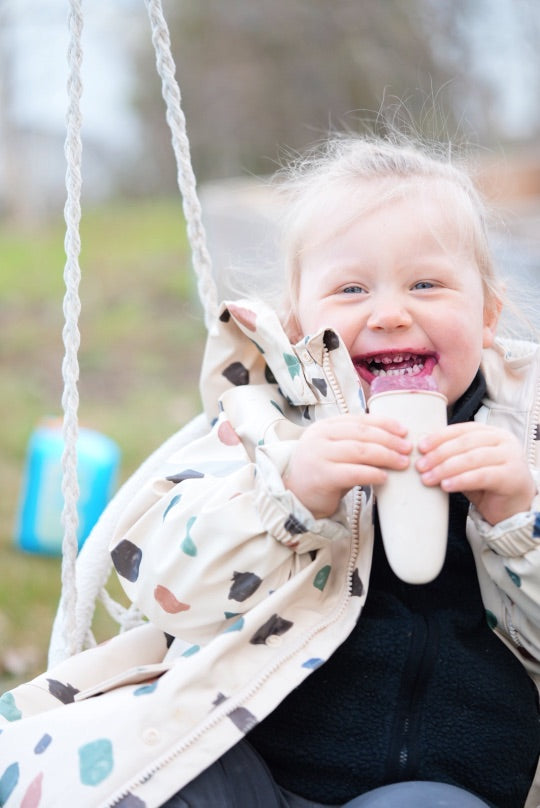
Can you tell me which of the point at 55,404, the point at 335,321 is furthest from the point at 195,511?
the point at 55,404

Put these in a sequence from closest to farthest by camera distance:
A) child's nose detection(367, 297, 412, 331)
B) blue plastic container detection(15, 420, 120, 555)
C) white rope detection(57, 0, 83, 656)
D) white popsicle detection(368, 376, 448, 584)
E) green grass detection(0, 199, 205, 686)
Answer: white popsicle detection(368, 376, 448, 584) → child's nose detection(367, 297, 412, 331) → white rope detection(57, 0, 83, 656) → green grass detection(0, 199, 205, 686) → blue plastic container detection(15, 420, 120, 555)

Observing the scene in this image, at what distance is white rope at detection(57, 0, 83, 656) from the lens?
1.33 metres

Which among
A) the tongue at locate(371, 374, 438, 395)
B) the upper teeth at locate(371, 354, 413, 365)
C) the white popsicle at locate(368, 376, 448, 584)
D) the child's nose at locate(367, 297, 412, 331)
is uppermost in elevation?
the child's nose at locate(367, 297, 412, 331)

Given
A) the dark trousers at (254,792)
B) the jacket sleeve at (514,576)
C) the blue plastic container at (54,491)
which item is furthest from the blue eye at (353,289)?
the blue plastic container at (54,491)

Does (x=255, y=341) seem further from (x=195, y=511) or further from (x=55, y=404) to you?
(x=55, y=404)

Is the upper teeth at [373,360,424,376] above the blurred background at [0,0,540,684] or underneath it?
underneath

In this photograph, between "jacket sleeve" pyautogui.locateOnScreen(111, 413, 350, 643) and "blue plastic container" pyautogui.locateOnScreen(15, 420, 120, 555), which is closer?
"jacket sleeve" pyautogui.locateOnScreen(111, 413, 350, 643)

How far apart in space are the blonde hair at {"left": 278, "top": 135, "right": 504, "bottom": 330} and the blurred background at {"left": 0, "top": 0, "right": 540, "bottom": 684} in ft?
0.39

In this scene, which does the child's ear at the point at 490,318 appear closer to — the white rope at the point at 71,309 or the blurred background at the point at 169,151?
the blurred background at the point at 169,151

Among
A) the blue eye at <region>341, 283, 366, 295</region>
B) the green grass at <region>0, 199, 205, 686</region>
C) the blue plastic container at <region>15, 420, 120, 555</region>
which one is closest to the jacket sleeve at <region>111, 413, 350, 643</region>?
the blue eye at <region>341, 283, 366, 295</region>

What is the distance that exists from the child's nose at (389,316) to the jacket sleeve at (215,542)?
0.19m

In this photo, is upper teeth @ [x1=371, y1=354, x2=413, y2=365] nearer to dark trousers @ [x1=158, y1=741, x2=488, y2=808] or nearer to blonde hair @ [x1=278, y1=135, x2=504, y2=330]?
blonde hair @ [x1=278, y1=135, x2=504, y2=330]

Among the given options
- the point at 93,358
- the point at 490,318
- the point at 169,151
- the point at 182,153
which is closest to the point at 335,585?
the point at 490,318

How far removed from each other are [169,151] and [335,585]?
1329cm
